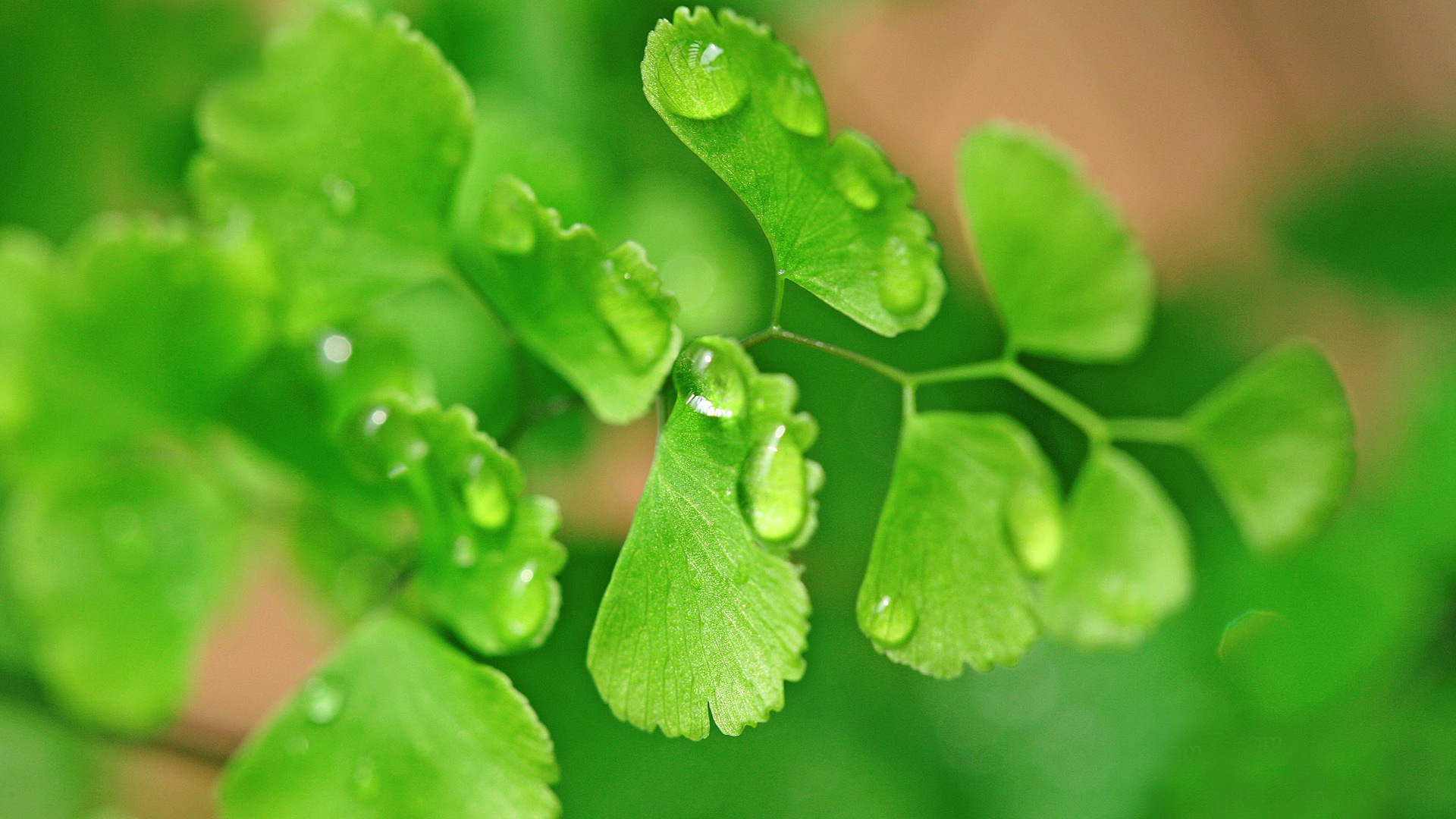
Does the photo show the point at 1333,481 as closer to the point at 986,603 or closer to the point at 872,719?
the point at 986,603

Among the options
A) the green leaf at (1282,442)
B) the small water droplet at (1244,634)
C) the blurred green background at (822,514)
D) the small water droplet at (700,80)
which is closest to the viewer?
the small water droplet at (700,80)

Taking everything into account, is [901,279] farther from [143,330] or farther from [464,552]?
[143,330]

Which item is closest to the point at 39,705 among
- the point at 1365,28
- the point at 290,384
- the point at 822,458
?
the point at 290,384

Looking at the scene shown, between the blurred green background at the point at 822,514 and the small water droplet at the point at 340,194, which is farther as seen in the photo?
the blurred green background at the point at 822,514

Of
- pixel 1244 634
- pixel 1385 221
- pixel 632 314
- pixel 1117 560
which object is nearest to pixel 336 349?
pixel 632 314

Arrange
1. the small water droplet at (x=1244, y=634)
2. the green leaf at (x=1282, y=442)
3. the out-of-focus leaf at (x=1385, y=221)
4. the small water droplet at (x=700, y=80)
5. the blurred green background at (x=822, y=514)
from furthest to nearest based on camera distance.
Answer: the out-of-focus leaf at (x=1385, y=221), the small water droplet at (x=1244, y=634), the blurred green background at (x=822, y=514), the green leaf at (x=1282, y=442), the small water droplet at (x=700, y=80)

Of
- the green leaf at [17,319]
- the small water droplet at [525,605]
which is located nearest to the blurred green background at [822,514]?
the green leaf at [17,319]

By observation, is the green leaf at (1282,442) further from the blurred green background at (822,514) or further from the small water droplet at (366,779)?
the small water droplet at (366,779)
